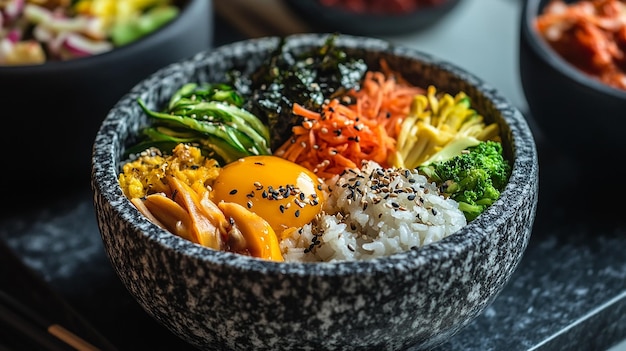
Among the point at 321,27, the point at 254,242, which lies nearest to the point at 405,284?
the point at 254,242

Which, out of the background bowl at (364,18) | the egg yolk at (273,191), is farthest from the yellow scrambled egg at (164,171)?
the background bowl at (364,18)

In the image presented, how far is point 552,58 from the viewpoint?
2.03 m

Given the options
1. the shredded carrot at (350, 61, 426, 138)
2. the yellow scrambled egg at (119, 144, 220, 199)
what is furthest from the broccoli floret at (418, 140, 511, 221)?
the yellow scrambled egg at (119, 144, 220, 199)

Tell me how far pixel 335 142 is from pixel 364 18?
1254mm

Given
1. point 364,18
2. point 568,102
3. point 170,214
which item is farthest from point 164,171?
point 364,18

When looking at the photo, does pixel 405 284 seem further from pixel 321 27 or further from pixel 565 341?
pixel 321 27

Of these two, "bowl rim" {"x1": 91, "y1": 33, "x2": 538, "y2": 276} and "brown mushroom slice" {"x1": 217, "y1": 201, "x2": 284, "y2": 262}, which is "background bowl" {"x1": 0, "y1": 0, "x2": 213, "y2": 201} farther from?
"brown mushroom slice" {"x1": 217, "y1": 201, "x2": 284, "y2": 262}

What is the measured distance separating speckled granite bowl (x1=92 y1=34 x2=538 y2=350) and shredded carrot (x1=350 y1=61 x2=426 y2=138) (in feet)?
1.15

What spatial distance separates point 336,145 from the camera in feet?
5.55

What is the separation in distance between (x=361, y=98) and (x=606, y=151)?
653 mm

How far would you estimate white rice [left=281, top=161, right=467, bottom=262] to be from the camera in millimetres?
1435

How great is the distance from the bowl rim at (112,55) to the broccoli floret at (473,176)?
0.81 m

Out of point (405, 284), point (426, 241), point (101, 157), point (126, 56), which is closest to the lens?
point (405, 284)

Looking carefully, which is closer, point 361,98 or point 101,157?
point 101,157
